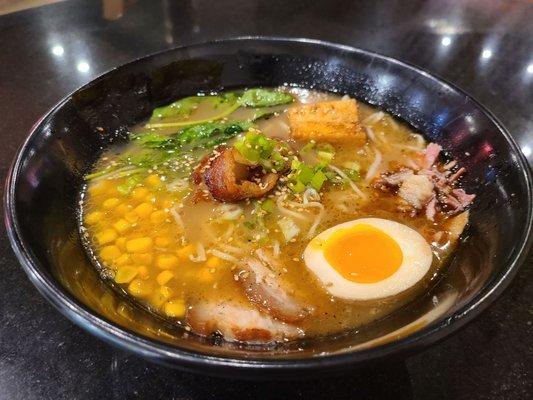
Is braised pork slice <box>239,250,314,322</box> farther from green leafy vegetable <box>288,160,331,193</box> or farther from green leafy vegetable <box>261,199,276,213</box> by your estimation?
green leafy vegetable <box>288,160,331,193</box>

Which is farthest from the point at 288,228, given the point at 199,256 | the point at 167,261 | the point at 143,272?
the point at 143,272

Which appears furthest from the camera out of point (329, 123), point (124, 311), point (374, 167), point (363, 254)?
point (329, 123)

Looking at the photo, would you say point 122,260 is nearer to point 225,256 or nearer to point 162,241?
point 162,241

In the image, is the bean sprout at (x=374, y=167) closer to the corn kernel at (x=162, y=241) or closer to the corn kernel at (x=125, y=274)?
the corn kernel at (x=162, y=241)

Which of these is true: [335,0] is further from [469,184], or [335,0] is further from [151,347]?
[151,347]

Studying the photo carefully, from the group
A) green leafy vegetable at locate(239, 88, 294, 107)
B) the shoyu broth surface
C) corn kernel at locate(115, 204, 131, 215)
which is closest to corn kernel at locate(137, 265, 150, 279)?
the shoyu broth surface

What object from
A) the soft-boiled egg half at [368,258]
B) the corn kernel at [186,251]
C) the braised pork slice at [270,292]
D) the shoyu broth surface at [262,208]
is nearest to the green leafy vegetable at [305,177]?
the shoyu broth surface at [262,208]

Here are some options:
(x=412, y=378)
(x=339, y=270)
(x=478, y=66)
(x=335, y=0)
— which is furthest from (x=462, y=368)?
(x=335, y=0)
